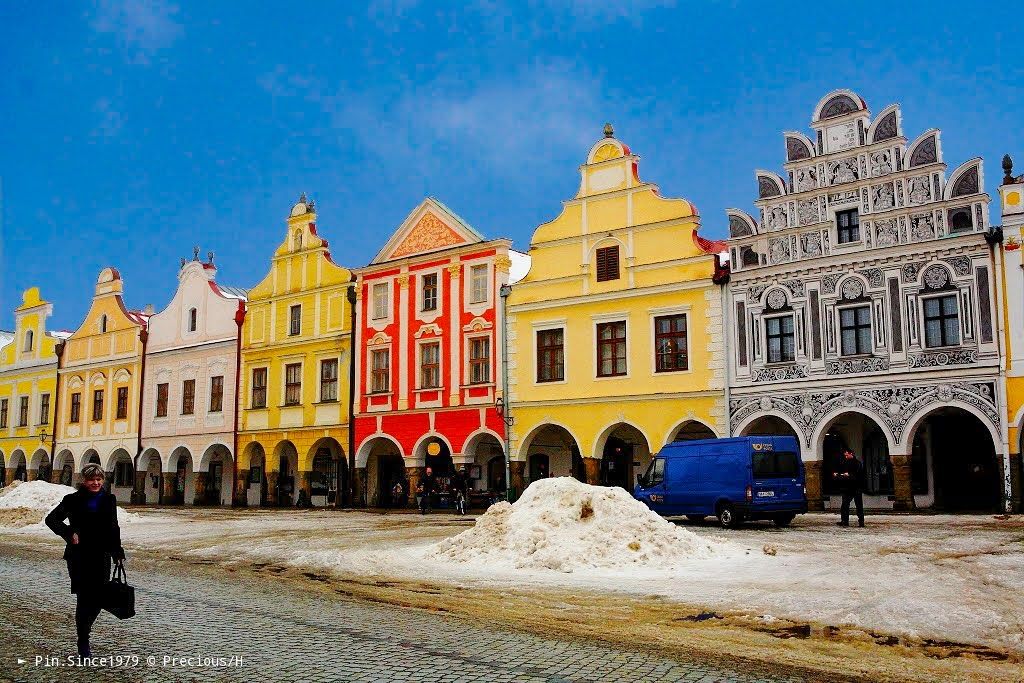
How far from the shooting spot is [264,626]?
31.4 feet

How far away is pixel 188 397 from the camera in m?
45.5

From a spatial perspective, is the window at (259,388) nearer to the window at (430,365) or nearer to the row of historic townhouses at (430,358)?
the row of historic townhouses at (430,358)

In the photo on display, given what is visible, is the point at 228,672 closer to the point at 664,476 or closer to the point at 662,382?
the point at 664,476

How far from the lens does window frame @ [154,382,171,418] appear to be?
46.3 m

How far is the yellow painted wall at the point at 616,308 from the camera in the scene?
102ft

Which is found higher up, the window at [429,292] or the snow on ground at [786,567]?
the window at [429,292]

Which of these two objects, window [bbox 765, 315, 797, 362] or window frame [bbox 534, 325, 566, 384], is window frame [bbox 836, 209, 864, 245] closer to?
window [bbox 765, 315, 797, 362]

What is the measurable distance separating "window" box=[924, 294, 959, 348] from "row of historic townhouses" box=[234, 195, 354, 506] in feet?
73.7

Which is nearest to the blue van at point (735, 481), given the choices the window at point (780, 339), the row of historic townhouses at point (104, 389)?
the window at point (780, 339)

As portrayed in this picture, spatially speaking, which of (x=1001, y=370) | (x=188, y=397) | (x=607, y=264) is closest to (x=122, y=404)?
(x=188, y=397)

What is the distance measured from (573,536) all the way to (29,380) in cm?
4802

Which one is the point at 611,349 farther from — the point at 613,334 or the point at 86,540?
the point at 86,540

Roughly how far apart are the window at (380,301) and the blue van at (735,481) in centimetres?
1850

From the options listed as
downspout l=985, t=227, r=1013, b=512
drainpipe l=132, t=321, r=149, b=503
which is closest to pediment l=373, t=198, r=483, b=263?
drainpipe l=132, t=321, r=149, b=503
